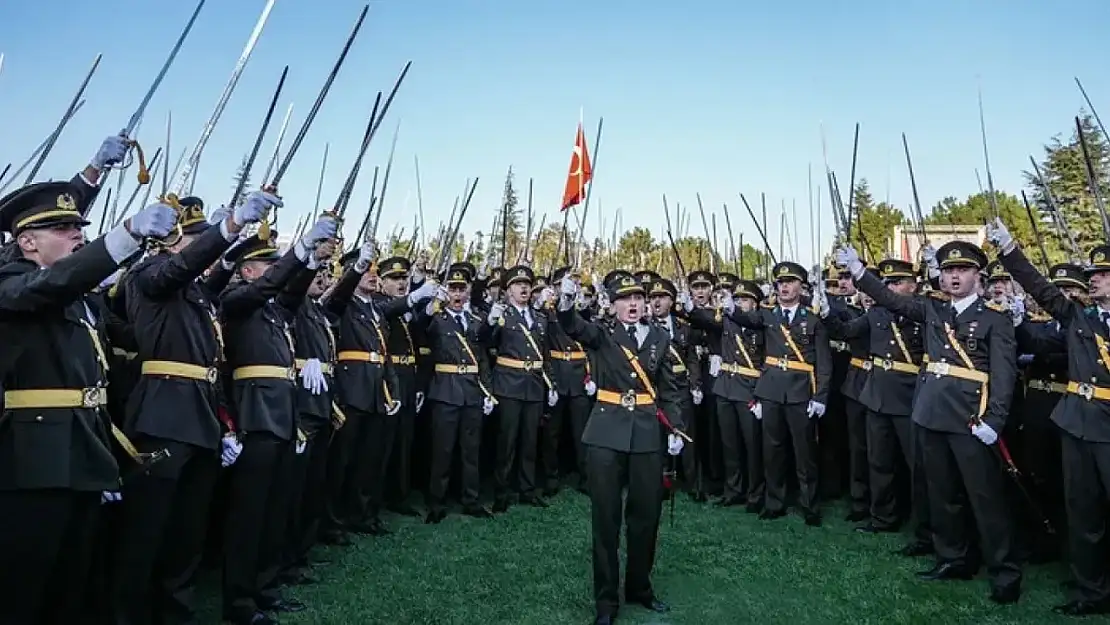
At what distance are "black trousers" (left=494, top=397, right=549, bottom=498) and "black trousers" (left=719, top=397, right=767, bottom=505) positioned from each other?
2.08 m

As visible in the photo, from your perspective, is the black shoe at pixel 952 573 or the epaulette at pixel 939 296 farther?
the epaulette at pixel 939 296

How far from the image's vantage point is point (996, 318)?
6078 millimetres

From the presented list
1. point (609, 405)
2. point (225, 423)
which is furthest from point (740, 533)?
point (225, 423)

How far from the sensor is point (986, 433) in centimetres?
577

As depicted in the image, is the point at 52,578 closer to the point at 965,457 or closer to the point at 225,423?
the point at 225,423

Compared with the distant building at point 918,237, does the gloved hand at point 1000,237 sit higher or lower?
lower

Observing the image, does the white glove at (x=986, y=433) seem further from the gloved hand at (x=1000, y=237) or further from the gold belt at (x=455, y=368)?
the gold belt at (x=455, y=368)

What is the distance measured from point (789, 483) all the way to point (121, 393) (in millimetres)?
6950

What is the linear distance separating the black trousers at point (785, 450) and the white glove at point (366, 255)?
450 centimetres

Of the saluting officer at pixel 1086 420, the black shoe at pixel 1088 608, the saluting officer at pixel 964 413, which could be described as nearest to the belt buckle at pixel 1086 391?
the saluting officer at pixel 1086 420

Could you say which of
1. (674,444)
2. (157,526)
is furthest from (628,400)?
(157,526)

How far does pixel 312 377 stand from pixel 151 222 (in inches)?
109

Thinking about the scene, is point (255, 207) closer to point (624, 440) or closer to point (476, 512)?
point (624, 440)

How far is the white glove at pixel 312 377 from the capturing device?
5.78 meters
